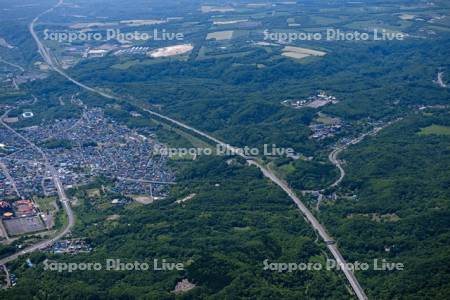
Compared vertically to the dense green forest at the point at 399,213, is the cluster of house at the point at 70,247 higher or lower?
lower

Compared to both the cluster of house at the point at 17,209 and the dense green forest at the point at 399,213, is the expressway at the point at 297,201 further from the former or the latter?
the cluster of house at the point at 17,209

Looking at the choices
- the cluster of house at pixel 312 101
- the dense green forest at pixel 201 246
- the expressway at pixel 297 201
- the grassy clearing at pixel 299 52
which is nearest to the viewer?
the dense green forest at pixel 201 246

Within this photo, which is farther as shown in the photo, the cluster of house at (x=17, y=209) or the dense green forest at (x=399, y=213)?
the cluster of house at (x=17, y=209)

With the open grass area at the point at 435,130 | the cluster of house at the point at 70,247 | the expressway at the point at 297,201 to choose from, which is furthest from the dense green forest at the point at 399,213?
the cluster of house at the point at 70,247

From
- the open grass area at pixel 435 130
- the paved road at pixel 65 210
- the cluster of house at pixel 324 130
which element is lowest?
the paved road at pixel 65 210

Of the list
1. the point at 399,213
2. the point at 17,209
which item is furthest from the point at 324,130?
the point at 17,209

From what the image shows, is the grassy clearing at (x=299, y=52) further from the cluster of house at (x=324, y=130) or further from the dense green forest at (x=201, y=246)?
the dense green forest at (x=201, y=246)

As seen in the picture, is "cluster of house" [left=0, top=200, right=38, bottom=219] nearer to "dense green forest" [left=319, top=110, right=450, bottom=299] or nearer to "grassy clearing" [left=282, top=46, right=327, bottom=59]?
"dense green forest" [left=319, top=110, right=450, bottom=299]

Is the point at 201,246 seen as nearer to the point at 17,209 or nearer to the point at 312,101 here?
the point at 17,209

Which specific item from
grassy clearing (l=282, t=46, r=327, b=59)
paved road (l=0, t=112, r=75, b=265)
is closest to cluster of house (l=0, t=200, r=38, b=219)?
paved road (l=0, t=112, r=75, b=265)

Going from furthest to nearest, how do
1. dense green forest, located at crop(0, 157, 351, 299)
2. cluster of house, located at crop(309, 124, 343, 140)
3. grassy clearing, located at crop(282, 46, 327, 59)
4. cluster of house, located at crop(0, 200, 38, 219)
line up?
grassy clearing, located at crop(282, 46, 327, 59) < cluster of house, located at crop(309, 124, 343, 140) < cluster of house, located at crop(0, 200, 38, 219) < dense green forest, located at crop(0, 157, 351, 299)

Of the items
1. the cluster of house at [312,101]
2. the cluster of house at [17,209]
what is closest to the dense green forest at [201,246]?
the cluster of house at [17,209]

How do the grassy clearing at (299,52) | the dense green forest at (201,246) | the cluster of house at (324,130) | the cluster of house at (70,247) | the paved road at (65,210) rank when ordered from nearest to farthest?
the dense green forest at (201,246) → the paved road at (65,210) → the cluster of house at (70,247) → the cluster of house at (324,130) → the grassy clearing at (299,52)
